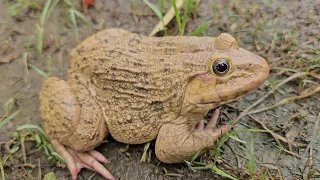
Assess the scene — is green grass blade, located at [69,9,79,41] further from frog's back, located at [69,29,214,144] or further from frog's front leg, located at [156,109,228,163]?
frog's front leg, located at [156,109,228,163]

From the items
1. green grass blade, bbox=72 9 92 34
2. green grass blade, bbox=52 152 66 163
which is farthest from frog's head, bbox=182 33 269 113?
green grass blade, bbox=72 9 92 34

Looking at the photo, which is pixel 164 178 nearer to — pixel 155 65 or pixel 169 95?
pixel 169 95

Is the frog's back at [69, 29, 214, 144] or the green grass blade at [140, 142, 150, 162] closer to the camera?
the frog's back at [69, 29, 214, 144]

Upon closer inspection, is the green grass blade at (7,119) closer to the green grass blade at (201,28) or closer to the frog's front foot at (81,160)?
the frog's front foot at (81,160)

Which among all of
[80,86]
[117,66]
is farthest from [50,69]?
[117,66]

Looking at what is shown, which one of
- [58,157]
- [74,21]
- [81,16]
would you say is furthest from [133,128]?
[81,16]

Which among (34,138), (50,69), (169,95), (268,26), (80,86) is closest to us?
(169,95)

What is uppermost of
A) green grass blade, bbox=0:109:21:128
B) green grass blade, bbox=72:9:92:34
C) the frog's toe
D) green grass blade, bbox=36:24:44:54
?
green grass blade, bbox=72:9:92:34
